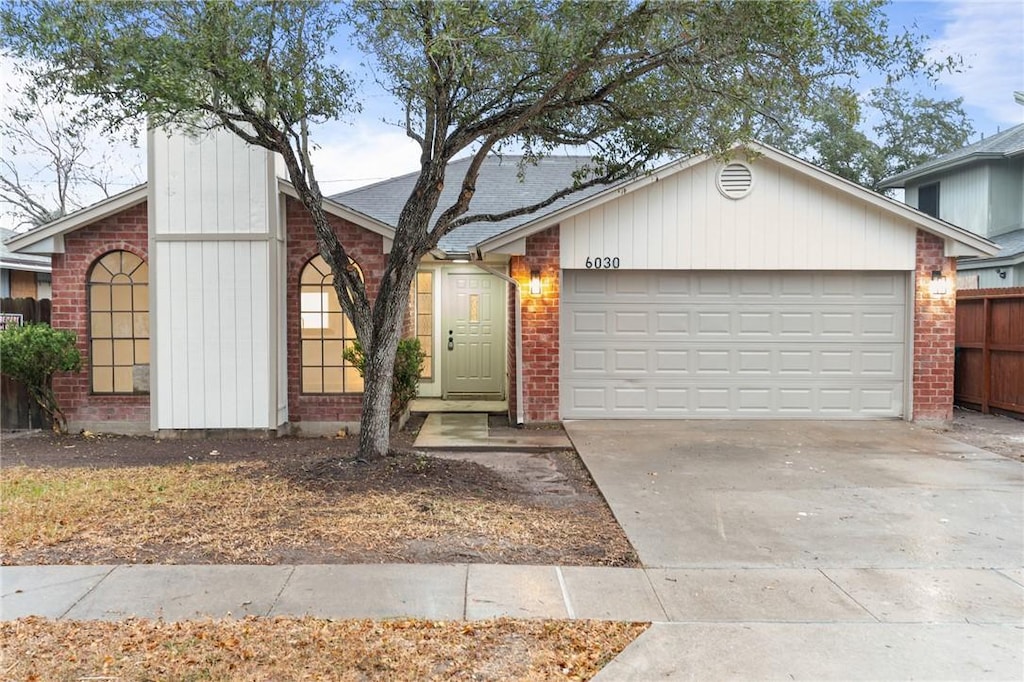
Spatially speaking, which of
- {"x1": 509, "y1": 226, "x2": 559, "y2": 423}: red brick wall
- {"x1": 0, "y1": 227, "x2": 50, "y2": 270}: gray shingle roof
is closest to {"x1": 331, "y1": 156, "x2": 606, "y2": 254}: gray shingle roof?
{"x1": 509, "y1": 226, "x2": 559, "y2": 423}: red brick wall

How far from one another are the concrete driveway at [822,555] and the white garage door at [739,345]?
5.60 ft

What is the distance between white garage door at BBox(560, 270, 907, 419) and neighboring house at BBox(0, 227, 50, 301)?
10.8m

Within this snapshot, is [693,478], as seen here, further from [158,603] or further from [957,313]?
[957,313]

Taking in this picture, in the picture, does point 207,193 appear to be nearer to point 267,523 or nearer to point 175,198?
point 175,198

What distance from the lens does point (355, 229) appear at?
9891 millimetres

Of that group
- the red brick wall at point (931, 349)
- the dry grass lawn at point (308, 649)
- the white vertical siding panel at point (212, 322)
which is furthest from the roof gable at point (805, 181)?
the dry grass lawn at point (308, 649)

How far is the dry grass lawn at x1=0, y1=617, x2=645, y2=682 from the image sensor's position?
11.1 feet

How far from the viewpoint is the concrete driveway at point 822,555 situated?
142 inches

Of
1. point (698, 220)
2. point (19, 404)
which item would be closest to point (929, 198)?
point (698, 220)

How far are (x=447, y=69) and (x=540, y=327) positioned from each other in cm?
475

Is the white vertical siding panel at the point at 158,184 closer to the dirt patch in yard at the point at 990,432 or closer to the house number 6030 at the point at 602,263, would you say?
the house number 6030 at the point at 602,263

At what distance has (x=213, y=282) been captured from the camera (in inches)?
367

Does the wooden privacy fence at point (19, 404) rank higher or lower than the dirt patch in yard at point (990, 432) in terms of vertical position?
higher

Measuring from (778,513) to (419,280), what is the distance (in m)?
8.08
